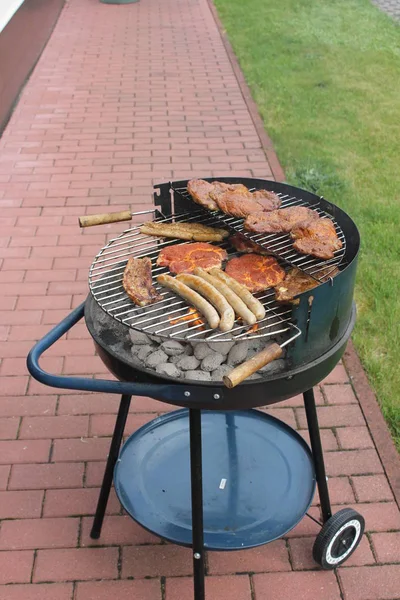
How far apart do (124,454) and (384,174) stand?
4.42 m

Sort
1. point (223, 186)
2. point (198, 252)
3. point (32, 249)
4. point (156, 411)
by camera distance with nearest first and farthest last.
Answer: point (198, 252), point (223, 186), point (156, 411), point (32, 249)

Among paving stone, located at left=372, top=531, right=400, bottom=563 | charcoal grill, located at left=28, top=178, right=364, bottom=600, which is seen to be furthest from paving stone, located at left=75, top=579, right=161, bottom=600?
paving stone, located at left=372, top=531, right=400, bottom=563

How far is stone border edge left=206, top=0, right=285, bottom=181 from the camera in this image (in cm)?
627

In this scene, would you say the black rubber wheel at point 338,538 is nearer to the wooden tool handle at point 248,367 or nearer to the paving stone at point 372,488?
the paving stone at point 372,488

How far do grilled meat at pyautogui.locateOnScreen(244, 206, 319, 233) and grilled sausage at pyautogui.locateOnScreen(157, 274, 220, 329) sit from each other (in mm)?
469

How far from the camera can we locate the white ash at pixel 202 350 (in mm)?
2181

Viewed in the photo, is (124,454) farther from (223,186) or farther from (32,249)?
(32,249)

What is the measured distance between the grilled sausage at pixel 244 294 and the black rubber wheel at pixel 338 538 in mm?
1053

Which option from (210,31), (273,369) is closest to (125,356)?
(273,369)

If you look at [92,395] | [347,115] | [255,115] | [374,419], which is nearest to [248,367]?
[374,419]

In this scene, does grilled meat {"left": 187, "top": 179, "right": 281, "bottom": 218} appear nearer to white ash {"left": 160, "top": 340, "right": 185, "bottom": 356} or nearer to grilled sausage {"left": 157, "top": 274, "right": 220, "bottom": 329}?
grilled sausage {"left": 157, "top": 274, "right": 220, "bottom": 329}

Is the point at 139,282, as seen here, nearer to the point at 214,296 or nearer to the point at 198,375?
the point at 214,296

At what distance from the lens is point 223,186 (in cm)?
280

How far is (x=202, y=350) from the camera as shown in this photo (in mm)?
2188
